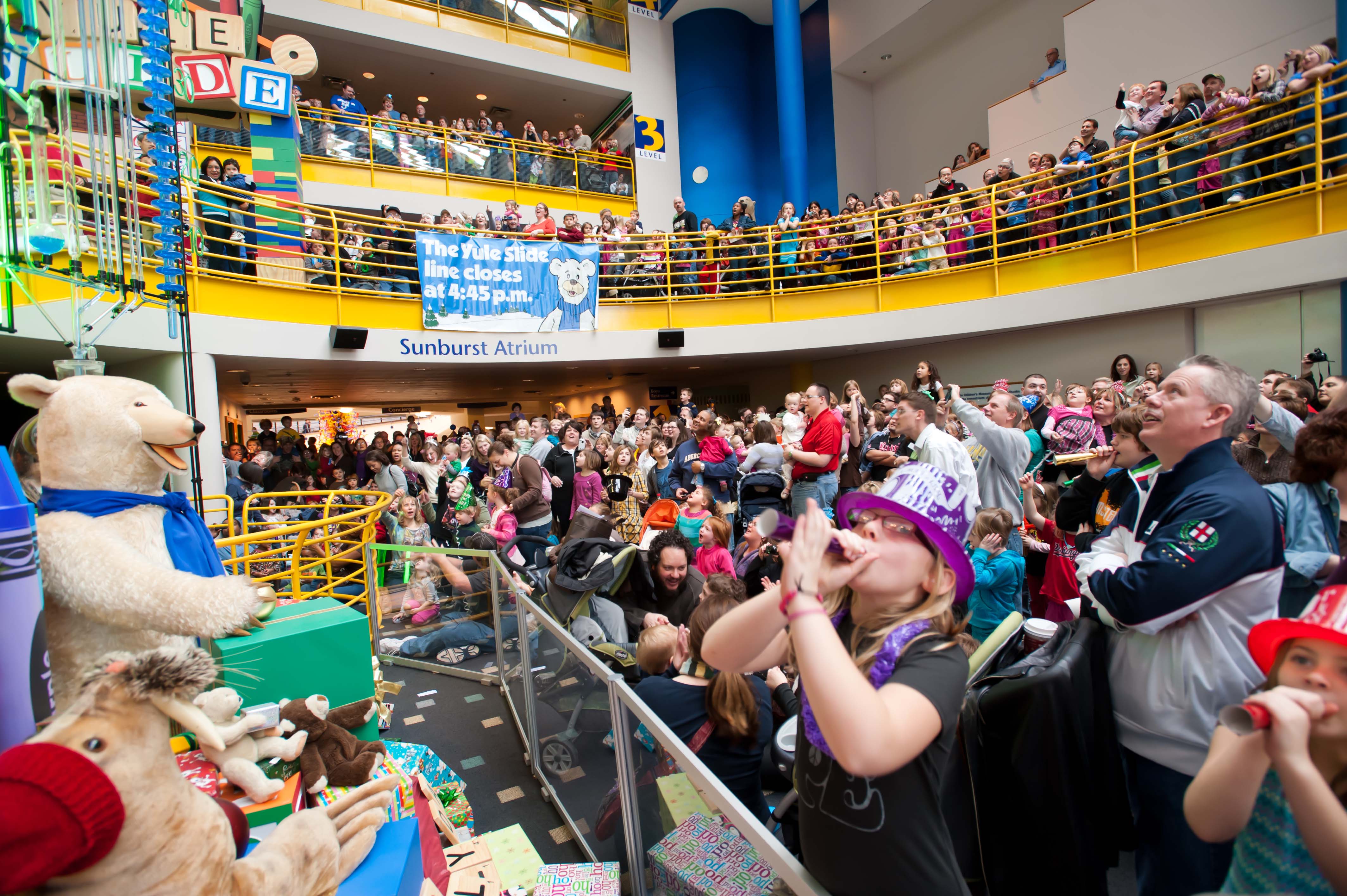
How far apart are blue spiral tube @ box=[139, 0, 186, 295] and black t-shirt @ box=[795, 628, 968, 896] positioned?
276 cm

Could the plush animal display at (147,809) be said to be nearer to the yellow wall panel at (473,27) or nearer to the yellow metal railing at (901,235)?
the yellow metal railing at (901,235)

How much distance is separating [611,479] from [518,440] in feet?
6.96

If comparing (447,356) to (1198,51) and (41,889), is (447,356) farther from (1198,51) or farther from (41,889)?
(1198,51)

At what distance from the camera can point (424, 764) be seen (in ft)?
9.24

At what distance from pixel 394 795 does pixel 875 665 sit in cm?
170

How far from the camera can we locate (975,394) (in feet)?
32.7

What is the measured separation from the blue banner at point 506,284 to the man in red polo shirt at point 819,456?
202 inches

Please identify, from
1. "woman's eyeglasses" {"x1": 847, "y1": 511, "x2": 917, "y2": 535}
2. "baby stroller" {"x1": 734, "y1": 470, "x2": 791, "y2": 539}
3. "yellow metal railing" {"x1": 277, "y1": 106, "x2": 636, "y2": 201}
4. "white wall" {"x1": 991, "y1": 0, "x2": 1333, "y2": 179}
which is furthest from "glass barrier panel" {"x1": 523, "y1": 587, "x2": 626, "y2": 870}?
"white wall" {"x1": 991, "y1": 0, "x2": 1333, "y2": 179}

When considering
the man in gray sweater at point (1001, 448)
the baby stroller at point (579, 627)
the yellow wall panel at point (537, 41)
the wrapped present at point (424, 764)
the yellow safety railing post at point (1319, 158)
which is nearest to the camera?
the baby stroller at point (579, 627)

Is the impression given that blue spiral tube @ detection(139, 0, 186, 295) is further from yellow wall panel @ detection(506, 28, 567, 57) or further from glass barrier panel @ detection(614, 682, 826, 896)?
yellow wall panel @ detection(506, 28, 567, 57)

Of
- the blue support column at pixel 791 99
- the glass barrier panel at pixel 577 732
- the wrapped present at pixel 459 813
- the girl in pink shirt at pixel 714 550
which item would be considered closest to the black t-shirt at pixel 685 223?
the blue support column at pixel 791 99

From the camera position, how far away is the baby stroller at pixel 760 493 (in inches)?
210

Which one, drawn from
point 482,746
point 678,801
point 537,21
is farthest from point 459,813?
point 537,21

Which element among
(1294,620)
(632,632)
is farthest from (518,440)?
(1294,620)
